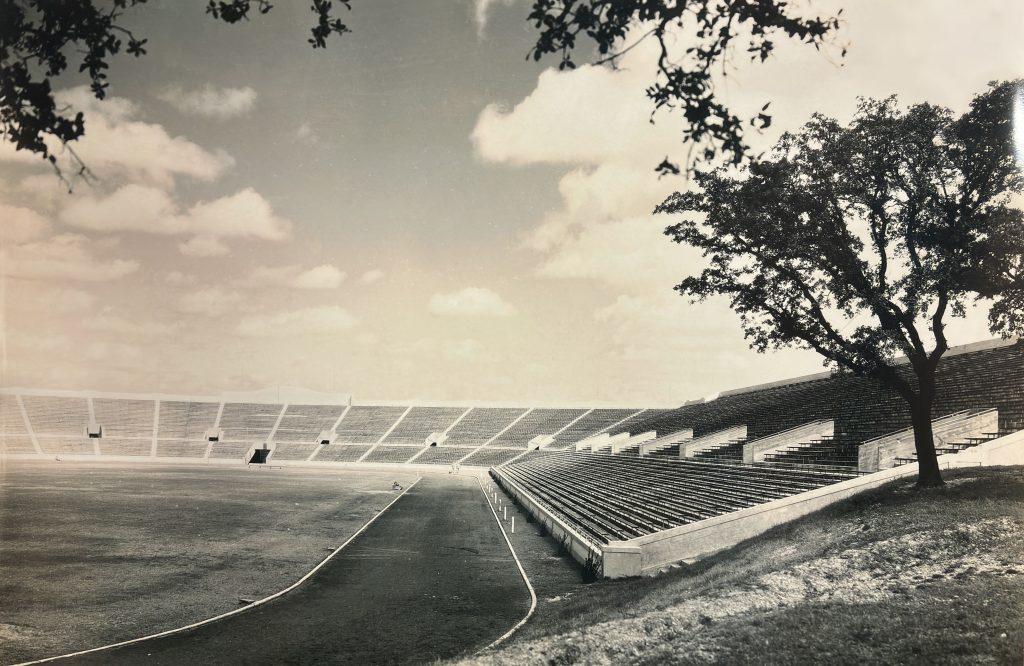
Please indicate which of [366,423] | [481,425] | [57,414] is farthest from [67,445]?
[481,425]

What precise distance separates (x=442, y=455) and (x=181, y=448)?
30099 millimetres

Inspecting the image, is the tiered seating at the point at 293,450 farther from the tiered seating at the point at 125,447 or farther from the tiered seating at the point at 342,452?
the tiered seating at the point at 125,447

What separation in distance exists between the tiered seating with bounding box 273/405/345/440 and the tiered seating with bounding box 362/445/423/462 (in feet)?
26.6

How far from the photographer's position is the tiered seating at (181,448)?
2790 inches

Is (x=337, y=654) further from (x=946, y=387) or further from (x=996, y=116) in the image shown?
(x=946, y=387)

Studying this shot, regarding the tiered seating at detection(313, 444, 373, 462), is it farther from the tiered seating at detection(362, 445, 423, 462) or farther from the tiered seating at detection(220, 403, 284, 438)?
the tiered seating at detection(220, 403, 284, 438)

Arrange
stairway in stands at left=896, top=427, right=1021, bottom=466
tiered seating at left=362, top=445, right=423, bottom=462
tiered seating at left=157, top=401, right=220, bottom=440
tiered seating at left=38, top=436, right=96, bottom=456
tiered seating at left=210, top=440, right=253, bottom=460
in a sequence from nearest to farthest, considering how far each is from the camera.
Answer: stairway in stands at left=896, top=427, right=1021, bottom=466, tiered seating at left=38, top=436, right=96, bottom=456, tiered seating at left=362, top=445, right=423, bottom=462, tiered seating at left=210, top=440, right=253, bottom=460, tiered seating at left=157, top=401, right=220, bottom=440

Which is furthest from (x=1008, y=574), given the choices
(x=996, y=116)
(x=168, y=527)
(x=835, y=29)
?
(x=168, y=527)

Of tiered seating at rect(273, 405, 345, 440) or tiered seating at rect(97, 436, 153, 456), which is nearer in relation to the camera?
tiered seating at rect(97, 436, 153, 456)

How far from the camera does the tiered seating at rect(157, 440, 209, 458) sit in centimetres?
7088

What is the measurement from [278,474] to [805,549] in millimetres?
50277

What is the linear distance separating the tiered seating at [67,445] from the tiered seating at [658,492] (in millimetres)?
58782

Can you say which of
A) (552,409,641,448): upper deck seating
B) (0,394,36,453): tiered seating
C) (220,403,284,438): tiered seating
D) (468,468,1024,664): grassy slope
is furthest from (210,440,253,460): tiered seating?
(468,468,1024,664): grassy slope

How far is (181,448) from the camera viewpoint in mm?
72188
